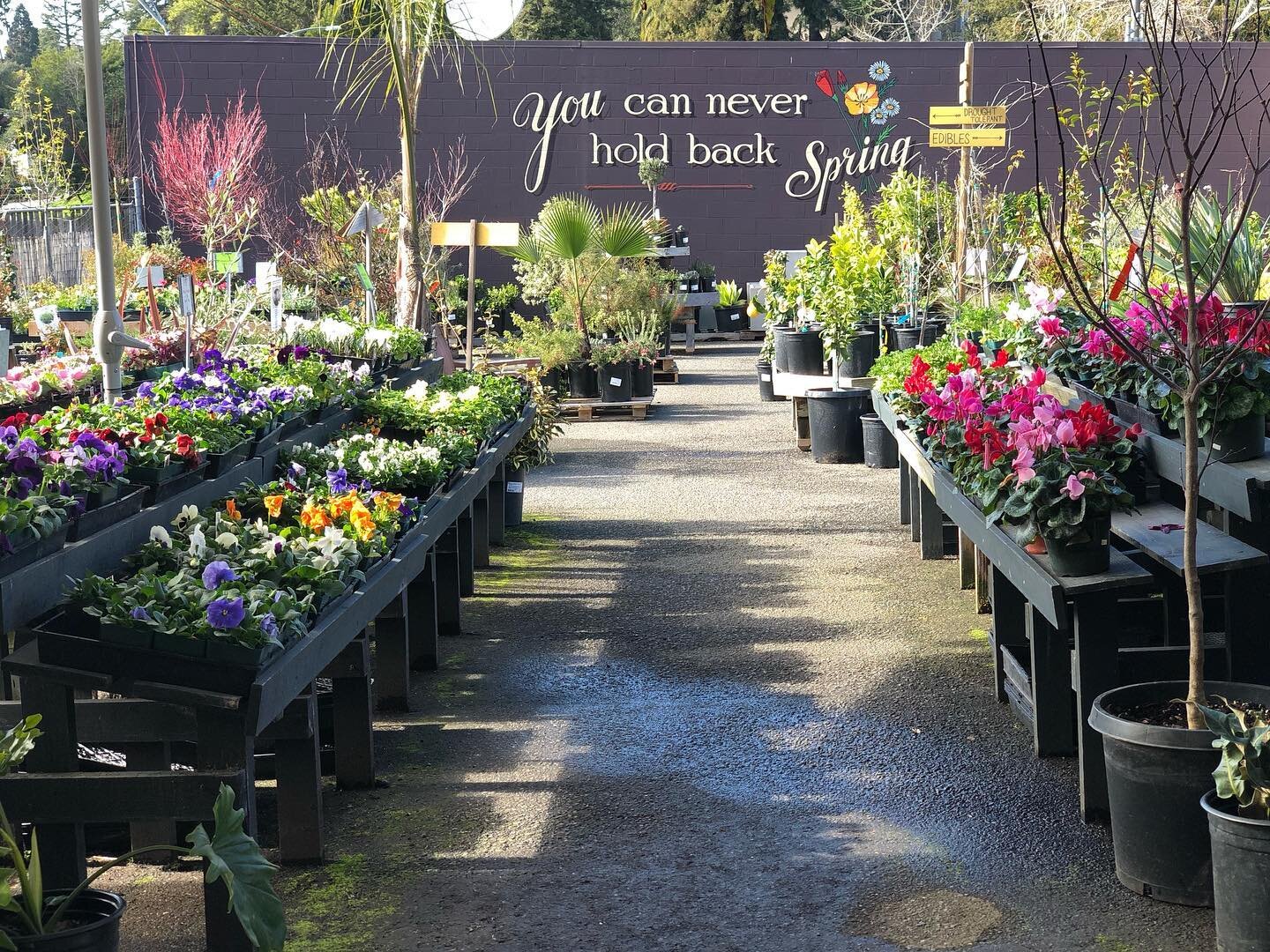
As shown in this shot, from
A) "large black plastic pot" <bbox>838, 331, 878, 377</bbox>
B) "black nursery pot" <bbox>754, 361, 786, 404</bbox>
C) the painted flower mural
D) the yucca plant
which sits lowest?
"black nursery pot" <bbox>754, 361, 786, 404</bbox>

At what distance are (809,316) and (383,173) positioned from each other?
38.7 feet

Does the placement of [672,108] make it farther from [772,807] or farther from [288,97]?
[772,807]

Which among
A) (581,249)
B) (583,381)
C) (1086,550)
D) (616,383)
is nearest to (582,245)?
(581,249)

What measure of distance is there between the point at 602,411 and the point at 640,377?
2.14 feet

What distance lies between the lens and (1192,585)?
3.63 metres

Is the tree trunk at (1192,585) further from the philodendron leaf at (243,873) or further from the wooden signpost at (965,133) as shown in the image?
the wooden signpost at (965,133)

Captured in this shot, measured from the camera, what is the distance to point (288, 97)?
72.6ft

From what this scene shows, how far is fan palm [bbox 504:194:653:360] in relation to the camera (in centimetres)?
1456

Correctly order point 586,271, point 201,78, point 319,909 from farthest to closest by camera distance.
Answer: point 201,78, point 586,271, point 319,909

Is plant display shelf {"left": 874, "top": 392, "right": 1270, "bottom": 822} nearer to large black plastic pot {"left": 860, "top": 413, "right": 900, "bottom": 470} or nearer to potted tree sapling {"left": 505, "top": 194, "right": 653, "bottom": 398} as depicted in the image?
large black plastic pot {"left": 860, "top": 413, "right": 900, "bottom": 470}

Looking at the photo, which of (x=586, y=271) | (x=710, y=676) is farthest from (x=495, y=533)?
(x=586, y=271)

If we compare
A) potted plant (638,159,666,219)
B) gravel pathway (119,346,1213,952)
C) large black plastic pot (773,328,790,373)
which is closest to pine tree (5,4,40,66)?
potted plant (638,159,666,219)

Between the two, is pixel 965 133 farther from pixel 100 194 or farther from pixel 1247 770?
pixel 1247 770

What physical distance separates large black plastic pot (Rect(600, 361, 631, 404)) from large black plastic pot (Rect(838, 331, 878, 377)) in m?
3.02
